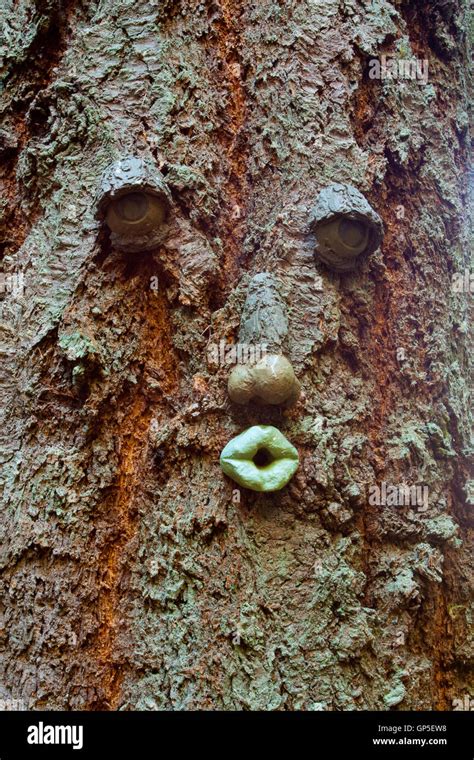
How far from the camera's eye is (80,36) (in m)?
1.62

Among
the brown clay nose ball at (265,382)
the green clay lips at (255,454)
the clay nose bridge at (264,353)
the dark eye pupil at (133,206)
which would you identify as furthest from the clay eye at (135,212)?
the green clay lips at (255,454)

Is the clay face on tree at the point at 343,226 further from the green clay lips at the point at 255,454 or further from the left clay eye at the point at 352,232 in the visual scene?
the green clay lips at the point at 255,454

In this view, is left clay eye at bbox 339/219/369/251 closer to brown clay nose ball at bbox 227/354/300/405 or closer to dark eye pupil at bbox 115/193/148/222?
brown clay nose ball at bbox 227/354/300/405

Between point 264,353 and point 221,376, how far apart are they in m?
0.11

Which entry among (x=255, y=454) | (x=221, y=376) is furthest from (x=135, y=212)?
(x=255, y=454)

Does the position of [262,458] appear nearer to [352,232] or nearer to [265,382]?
[265,382]

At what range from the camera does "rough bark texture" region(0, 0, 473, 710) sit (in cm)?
126

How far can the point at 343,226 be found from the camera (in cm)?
141

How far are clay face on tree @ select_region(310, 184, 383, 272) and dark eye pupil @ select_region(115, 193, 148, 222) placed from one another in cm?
37

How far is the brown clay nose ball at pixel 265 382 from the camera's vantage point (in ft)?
4.16

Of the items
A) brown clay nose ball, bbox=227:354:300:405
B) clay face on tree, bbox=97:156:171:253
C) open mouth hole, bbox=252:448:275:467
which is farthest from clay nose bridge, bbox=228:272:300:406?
clay face on tree, bbox=97:156:171:253

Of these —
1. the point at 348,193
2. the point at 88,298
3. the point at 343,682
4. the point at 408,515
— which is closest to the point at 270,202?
the point at 348,193

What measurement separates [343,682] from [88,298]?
37.4 inches

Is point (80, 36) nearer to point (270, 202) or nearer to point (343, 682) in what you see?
point (270, 202)
